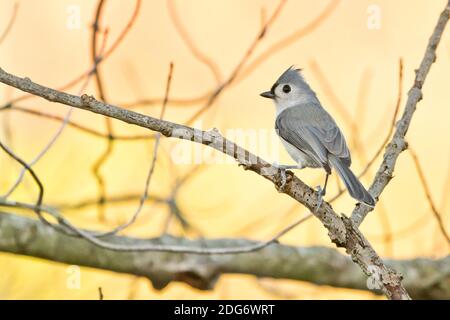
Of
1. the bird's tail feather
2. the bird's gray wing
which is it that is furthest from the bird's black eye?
the bird's tail feather

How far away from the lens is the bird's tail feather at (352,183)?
2.37 meters

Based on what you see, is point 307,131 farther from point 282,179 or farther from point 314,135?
point 282,179

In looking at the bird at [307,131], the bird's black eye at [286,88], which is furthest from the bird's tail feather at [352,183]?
the bird's black eye at [286,88]

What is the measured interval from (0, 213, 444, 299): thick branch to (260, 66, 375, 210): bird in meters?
0.57

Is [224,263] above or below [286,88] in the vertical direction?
below

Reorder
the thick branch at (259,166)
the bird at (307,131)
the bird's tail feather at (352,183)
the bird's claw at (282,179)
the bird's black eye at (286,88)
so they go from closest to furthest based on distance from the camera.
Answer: the thick branch at (259,166)
the bird's claw at (282,179)
the bird's tail feather at (352,183)
the bird at (307,131)
the bird's black eye at (286,88)

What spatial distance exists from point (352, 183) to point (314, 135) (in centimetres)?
46

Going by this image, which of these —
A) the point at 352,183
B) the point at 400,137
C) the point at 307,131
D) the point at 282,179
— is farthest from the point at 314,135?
the point at 282,179

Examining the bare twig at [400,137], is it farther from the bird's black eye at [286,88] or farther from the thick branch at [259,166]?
the bird's black eye at [286,88]

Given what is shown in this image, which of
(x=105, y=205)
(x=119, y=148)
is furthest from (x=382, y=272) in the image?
(x=119, y=148)

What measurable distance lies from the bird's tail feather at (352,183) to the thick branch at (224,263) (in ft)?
2.22

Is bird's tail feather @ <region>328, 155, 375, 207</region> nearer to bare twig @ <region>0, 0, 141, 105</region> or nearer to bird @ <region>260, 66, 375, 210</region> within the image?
bird @ <region>260, 66, 375, 210</region>

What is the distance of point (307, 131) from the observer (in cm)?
304
